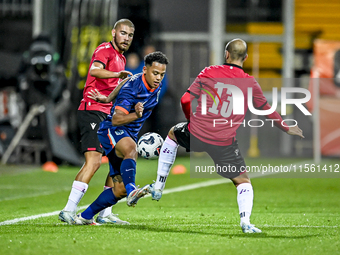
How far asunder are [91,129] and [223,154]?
1382mm

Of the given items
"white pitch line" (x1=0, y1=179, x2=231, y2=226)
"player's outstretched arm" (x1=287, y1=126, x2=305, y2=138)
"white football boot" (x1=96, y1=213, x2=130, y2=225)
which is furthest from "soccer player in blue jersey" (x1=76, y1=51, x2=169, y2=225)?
"player's outstretched arm" (x1=287, y1=126, x2=305, y2=138)

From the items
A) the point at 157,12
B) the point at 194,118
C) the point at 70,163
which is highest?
the point at 157,12

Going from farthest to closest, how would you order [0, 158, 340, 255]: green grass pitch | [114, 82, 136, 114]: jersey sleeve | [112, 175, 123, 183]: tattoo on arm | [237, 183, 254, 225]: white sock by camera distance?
[112, 175, 123, 183]: tattoo on arm, [114, 82, 136, 114]: jersey sleeve, [237, 183, 254, 225]: white sock, [0, 158, 340, 255]: green grass pitch

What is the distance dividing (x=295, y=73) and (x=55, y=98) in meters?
8.65

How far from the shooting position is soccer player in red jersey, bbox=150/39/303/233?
5062 mm

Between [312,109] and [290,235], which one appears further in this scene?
[312,109]

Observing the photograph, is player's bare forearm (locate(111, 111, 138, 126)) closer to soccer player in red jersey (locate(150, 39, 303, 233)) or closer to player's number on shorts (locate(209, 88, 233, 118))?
soccer player in red jersey (locate(150, 39, 303, 233))

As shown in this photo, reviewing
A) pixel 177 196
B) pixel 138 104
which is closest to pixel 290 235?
pixel 138 104

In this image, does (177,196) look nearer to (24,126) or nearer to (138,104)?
(138,104)

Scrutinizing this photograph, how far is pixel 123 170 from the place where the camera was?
5.23m

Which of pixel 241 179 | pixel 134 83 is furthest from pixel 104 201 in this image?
pixel 241 179

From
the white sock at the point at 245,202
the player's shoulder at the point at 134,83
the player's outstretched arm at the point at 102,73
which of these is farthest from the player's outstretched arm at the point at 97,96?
the white sock at the point at 245,202

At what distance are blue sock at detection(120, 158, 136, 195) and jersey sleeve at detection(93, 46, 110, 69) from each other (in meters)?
1.04

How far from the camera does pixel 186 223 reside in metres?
5.68
